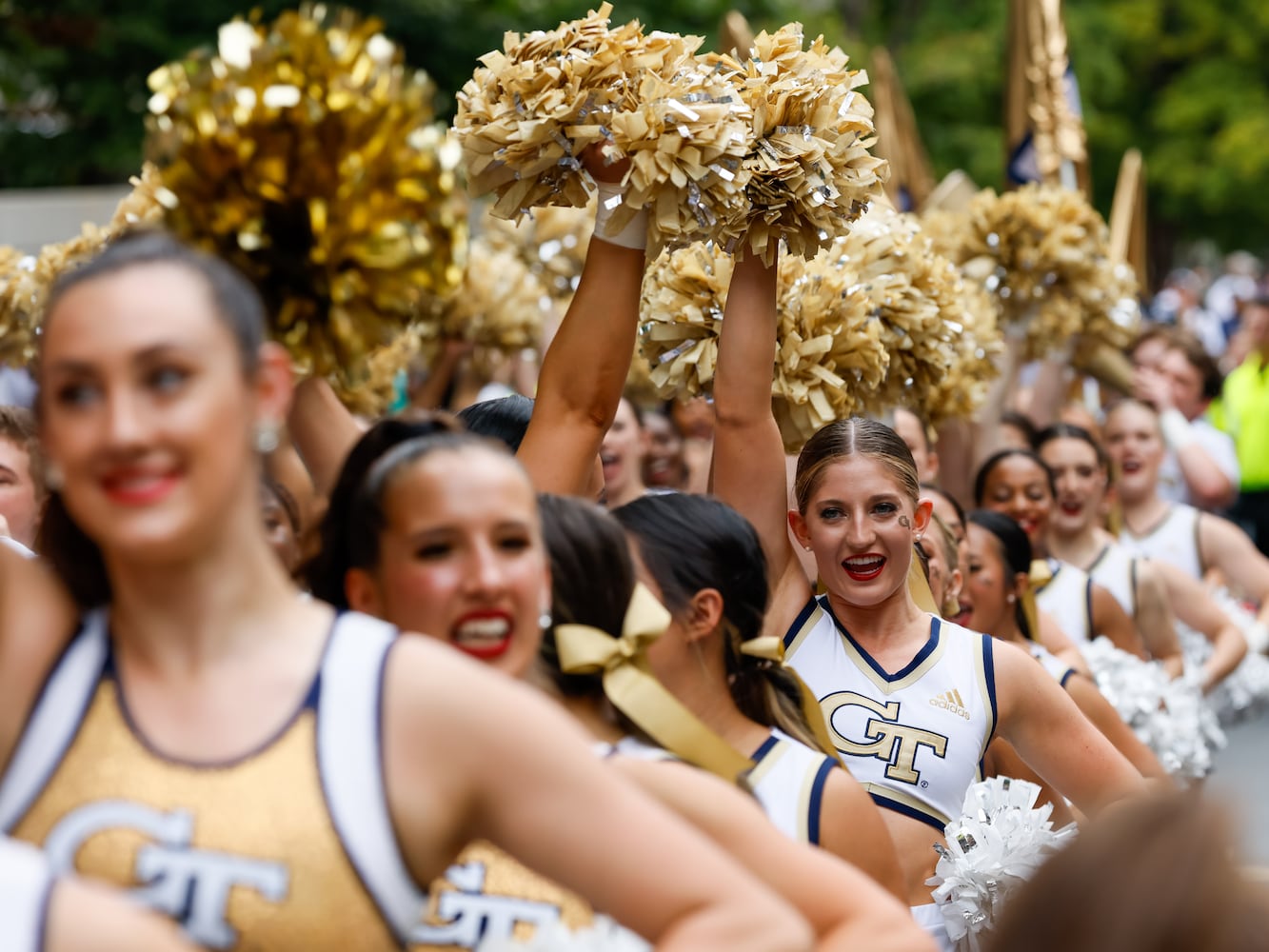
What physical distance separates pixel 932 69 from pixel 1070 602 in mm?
14596

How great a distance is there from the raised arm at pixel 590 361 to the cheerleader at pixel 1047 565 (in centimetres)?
350

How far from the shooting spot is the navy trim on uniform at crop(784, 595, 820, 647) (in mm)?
4426

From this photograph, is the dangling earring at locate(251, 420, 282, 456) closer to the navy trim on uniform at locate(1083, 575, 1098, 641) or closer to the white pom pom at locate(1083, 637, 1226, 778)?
the white pom pom at locate(1083, 637, 1226, 778)

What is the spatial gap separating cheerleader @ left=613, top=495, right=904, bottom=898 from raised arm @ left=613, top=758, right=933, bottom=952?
60 centimetres

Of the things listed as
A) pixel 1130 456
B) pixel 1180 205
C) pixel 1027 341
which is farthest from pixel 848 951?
pixel 1180 205

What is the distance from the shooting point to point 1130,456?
8.79m

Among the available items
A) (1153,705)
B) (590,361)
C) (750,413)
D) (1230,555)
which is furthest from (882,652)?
(1230,555)

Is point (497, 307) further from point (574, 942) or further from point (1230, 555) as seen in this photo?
point (574, 942)

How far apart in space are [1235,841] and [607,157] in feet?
7.31

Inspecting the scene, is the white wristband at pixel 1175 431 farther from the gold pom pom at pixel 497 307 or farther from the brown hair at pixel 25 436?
Answer: the brown hair at pixel 25 436

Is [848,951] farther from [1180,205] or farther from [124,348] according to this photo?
[1180,205]

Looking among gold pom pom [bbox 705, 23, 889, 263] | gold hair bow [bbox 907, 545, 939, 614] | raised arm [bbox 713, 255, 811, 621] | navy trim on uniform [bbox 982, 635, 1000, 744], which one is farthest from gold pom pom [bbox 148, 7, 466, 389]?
gold hair bow [bbox 907, 545, 939, 614]

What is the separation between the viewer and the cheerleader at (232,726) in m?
2.04

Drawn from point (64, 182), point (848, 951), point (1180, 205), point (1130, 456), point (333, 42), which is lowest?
point (848, 951)
